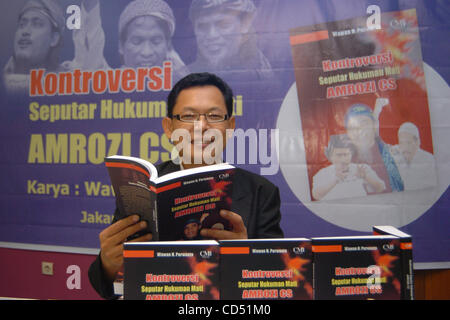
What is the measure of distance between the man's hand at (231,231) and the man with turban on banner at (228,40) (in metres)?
1.31

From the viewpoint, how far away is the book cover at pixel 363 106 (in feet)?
6.47

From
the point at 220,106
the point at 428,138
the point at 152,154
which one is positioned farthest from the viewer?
the point at 152,154

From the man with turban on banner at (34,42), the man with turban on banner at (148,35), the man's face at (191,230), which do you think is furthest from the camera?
the man with turban on banner at (34,42)

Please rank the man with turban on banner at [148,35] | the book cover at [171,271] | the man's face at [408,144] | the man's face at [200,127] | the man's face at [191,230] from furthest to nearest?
the man with turban on banner at [148,35], the man's face at [408,144], the man's face at [200,127], the man's face at [191,230], the book cover at [171,271]

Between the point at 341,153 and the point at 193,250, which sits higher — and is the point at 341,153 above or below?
above

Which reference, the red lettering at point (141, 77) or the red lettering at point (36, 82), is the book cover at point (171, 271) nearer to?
the red lettering at point (141, 77)

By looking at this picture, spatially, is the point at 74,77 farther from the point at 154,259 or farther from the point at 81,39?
the point at 154,259

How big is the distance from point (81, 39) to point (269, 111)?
1320 millimetres

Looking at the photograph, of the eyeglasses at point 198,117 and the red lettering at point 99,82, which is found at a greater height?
the red lettering at point 99,82

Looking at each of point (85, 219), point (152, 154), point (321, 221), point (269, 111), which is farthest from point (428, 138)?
point (85, 219)

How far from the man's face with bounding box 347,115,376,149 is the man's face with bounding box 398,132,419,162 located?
0.51 feet

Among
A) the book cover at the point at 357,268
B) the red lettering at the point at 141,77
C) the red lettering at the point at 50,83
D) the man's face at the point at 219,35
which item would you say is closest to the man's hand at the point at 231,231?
the book cover at the point at 357,268

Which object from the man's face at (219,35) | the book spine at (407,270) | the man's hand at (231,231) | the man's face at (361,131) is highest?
the man's face at (219,35)

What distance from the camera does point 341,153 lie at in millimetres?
2018
